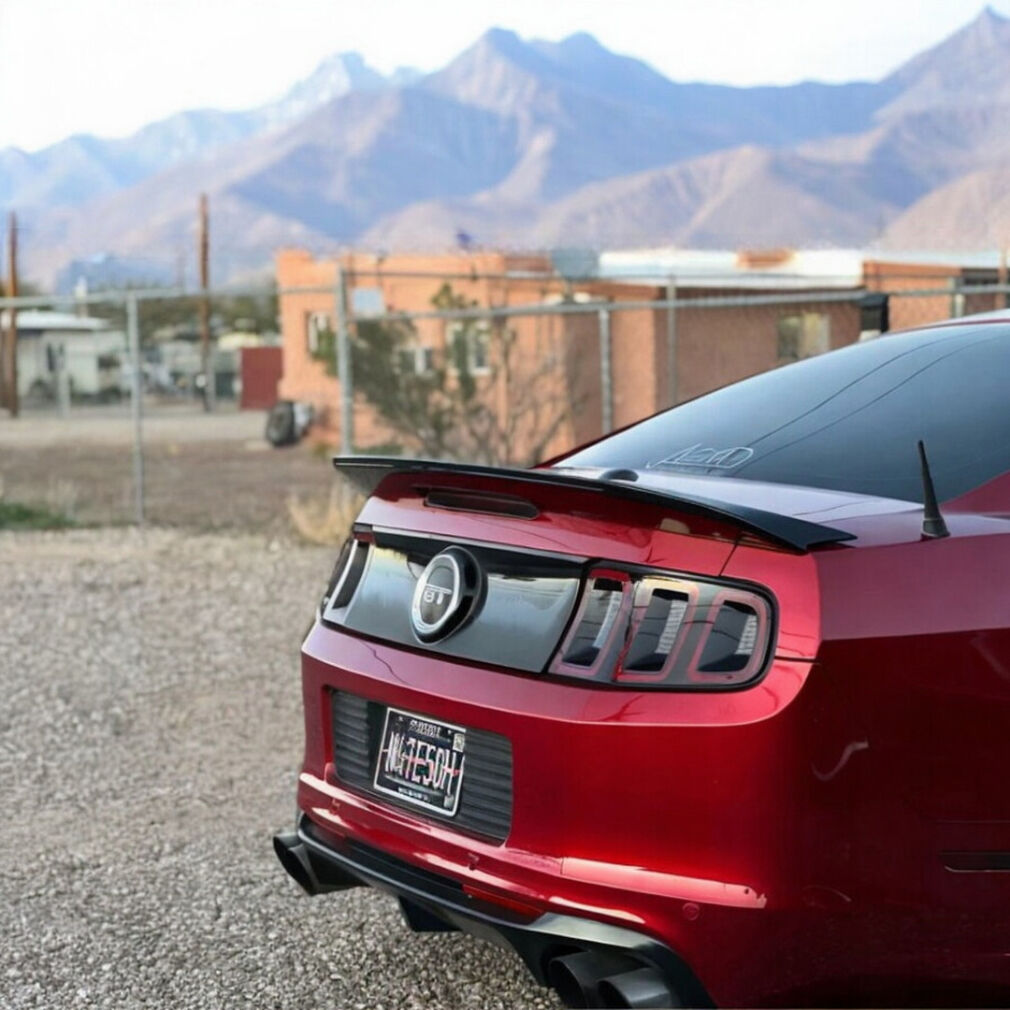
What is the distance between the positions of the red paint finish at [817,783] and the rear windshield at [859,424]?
281 mm

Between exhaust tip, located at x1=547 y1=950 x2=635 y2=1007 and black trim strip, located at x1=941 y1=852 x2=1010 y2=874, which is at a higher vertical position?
black trim strip, located at x1=941 y1=852 x2=1010 y2=874

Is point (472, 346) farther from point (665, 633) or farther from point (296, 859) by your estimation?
point (665, 633)

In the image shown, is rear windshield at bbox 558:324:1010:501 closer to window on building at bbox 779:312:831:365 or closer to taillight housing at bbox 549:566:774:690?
taillight housing at bbox 549:566:774:690

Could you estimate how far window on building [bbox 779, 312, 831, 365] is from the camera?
43.0 feet

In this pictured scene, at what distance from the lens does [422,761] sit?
127 inches

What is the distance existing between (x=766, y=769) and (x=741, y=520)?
0.42 meters

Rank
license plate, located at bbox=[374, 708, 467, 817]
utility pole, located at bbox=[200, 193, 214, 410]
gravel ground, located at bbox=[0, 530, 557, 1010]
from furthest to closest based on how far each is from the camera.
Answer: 1. utility pole, located at bbox=[200, 193, 214, 410]
2. gravel ground, located at bbox=[0, 530, 557, 1010]
3. license plate, located at bbox=[374, 708, 467, 817]

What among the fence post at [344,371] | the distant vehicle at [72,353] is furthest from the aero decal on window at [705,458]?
the distant vehicle at [72,353]

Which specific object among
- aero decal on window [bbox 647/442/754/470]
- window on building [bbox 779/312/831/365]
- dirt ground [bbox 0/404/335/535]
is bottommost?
dirt ground [bbox 0/404/335/535]

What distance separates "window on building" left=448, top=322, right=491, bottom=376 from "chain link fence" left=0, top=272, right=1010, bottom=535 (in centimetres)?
3

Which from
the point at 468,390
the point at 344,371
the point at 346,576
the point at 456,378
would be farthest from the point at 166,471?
the point at 346,576

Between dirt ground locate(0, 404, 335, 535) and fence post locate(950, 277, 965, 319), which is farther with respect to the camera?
dirt ground locate(0, 404, 335, 535)

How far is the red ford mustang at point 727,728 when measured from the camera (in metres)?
2.68

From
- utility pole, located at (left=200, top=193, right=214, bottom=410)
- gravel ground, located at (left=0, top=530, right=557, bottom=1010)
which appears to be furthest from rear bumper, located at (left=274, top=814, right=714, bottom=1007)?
utility pole, located at (left=200, top=193, right=214, bottom=410)
